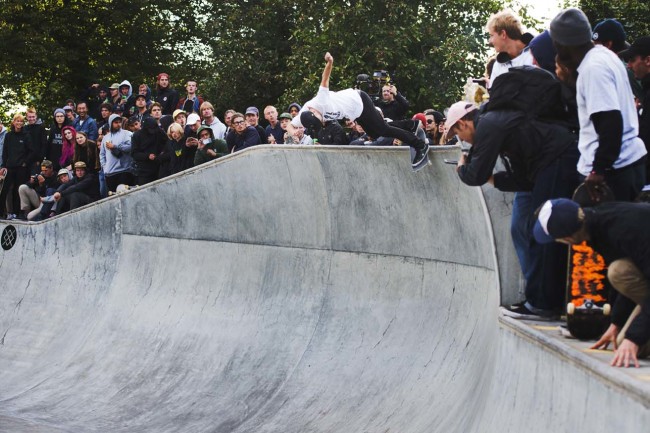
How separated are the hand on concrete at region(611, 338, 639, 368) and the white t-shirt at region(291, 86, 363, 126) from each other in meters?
5.23

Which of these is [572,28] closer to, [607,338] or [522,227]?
[522,227]

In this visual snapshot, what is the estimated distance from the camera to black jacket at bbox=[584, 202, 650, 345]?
3.86 m

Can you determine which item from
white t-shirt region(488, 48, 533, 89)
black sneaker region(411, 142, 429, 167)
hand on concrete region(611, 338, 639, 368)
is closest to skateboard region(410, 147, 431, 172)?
black sneaker region(411, 142, 429, 167)

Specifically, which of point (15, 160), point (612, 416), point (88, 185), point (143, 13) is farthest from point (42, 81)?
point (612, 416)

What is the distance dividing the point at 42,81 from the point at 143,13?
4.59 m

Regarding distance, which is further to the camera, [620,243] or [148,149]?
[148,149]

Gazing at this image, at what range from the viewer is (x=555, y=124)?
5.55 metres

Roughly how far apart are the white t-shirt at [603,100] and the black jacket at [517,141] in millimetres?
472

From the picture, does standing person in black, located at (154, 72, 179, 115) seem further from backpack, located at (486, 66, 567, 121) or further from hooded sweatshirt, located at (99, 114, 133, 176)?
backpack, located at (486, 66, 567, 121)

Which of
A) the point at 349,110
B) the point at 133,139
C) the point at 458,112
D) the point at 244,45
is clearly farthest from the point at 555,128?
the point at 244,45

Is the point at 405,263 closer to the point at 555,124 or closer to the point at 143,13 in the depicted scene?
the point at 555,124

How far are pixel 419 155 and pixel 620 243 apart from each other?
3.38 m

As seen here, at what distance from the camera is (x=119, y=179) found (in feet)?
49.3

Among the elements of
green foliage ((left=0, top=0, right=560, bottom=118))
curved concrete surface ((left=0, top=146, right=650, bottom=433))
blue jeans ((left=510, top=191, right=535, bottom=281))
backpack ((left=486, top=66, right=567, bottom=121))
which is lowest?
curved concrete surface ((left=0, top=146, right=650, bottom=433))
